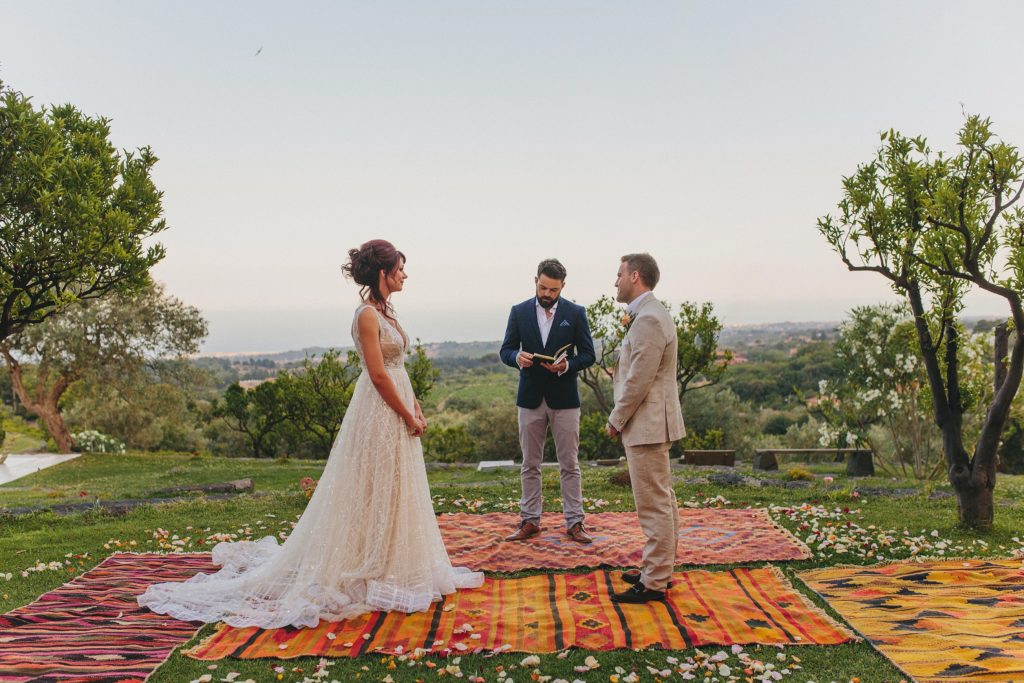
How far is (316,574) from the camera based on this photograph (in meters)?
4.77

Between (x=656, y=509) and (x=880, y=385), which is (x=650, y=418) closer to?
(x=656, y=509)

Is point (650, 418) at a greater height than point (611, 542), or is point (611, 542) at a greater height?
point (650, 418)

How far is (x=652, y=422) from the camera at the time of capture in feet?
15.5

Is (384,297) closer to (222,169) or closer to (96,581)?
(96,581)

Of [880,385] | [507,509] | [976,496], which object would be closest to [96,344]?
[507,509]

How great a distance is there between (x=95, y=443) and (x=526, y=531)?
17.8 meters

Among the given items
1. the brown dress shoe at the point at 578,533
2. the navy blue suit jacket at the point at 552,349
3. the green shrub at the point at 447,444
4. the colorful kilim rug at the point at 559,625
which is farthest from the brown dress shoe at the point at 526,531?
the green shrub at the point at 447,444

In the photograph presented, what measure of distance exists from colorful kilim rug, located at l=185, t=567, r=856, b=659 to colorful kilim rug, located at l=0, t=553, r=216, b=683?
34 centimetres

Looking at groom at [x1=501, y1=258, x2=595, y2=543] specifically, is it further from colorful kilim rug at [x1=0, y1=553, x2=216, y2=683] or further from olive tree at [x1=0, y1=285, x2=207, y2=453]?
olive tree at [x1=0, y1=285, x2=207, y2=453]

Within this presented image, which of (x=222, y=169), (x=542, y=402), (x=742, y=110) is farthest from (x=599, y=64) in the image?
(x=542, y=402)

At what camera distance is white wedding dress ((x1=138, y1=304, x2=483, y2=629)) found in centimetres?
475

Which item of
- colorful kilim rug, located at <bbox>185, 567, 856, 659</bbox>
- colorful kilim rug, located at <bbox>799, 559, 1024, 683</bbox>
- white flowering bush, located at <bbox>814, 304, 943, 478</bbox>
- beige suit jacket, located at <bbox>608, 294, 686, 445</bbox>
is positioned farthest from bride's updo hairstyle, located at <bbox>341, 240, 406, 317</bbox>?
white flowering bush, located at <bbox>814, 304, 943, 478</bbox>

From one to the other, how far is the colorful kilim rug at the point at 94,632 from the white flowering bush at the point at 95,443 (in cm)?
1605

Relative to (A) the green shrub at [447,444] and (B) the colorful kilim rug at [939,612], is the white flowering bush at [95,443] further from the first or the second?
(B) the colorful kilim rug at [939,612]
